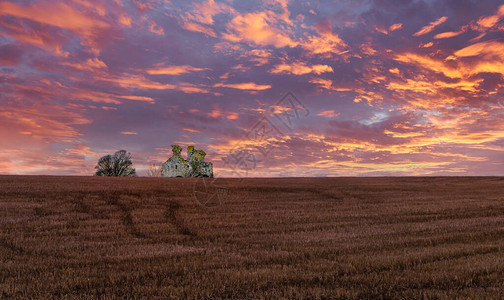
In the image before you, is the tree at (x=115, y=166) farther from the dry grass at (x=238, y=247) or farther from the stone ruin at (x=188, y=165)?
the dry grass at (x=238, y=247)

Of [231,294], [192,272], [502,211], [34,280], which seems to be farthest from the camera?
[502,211]

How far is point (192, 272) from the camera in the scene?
1010cm

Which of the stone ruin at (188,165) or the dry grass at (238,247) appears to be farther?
the stone ruin at (188,165)

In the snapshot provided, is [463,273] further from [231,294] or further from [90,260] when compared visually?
[90,260]

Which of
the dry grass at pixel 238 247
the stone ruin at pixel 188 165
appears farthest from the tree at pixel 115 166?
the dry grass at pixel 238 247

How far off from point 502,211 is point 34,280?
26.0 metres

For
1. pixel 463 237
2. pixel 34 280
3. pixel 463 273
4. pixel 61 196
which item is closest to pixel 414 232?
pixel 463 237

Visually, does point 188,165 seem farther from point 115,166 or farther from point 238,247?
point 238,247

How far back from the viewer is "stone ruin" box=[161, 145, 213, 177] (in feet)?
233

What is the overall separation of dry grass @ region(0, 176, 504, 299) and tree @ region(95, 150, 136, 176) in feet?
156

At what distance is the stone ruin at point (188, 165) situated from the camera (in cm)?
7094

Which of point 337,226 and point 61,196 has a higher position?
point 61,196

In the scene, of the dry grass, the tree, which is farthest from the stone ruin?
the dry grass

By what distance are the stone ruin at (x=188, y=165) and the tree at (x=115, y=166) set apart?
7.86m
